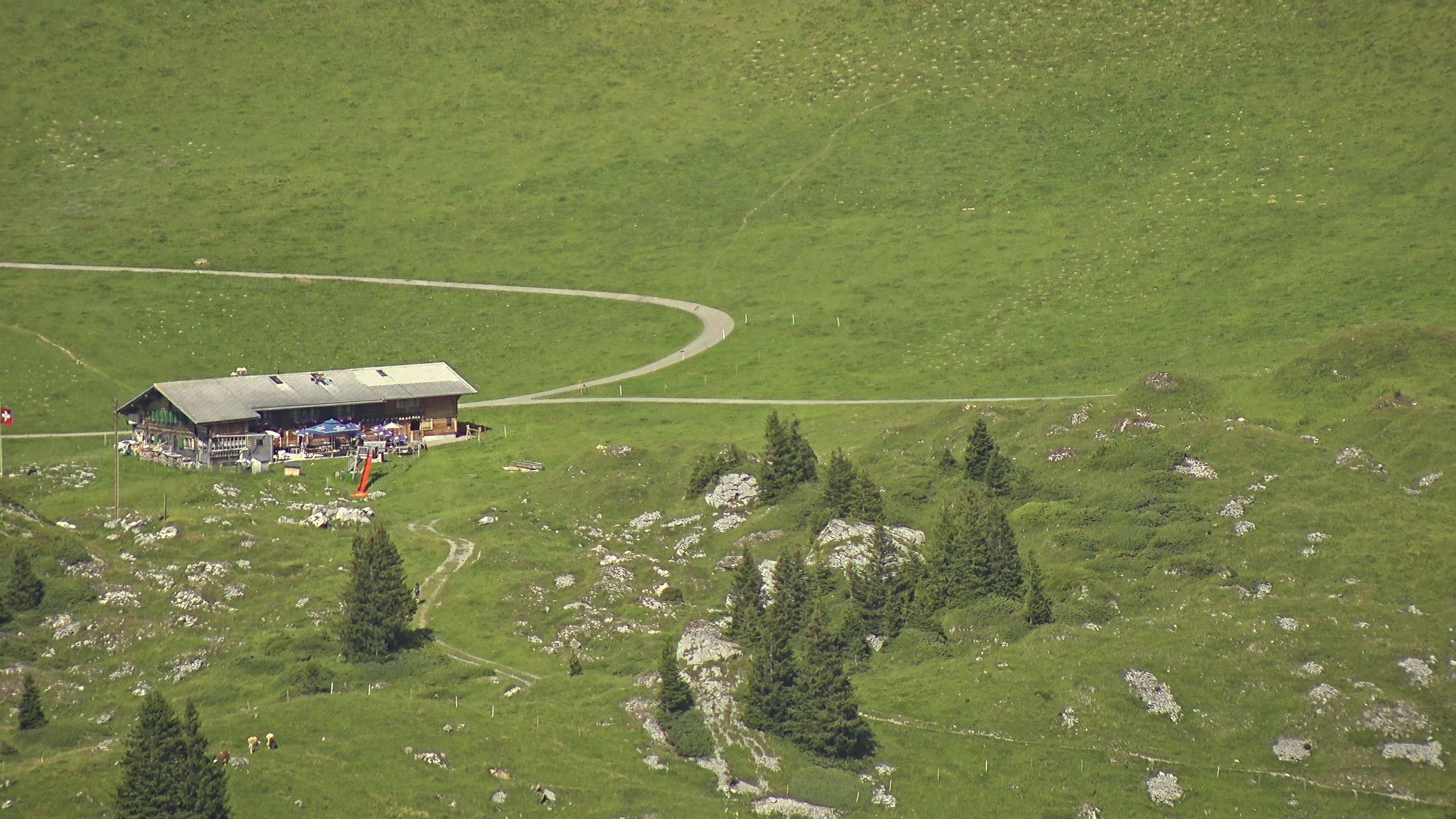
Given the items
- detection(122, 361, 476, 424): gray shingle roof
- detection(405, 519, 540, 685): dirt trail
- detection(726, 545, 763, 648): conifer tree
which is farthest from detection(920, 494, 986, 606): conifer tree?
detection(122, 361, 476, 424): gray shingle roof

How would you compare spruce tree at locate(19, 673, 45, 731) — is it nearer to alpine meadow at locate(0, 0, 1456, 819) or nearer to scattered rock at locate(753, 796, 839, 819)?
alpine meadow at locate(0, 0, 1456, 819)

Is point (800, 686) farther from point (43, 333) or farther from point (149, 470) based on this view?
point (43, 333)

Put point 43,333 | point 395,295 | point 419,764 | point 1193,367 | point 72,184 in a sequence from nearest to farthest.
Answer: point 419,764 → point 1193,367 → point 43,333 → point 395,295 → point 72,184

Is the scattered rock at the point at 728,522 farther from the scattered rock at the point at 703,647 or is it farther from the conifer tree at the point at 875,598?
the scattered rock at the point at 703,647

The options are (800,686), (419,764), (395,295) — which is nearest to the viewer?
(419,764)

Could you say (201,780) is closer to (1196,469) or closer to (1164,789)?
(1164,789)

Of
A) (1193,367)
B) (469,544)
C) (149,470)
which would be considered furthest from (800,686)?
(1193,367)
